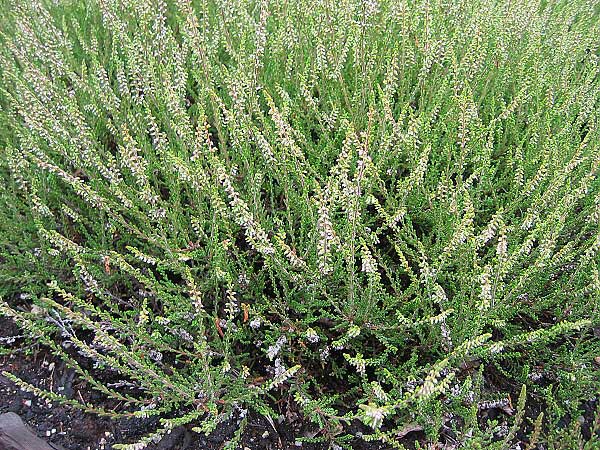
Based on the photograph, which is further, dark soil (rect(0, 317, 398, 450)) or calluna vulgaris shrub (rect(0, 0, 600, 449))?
dark soil (rect(0, 317, 398, 450))

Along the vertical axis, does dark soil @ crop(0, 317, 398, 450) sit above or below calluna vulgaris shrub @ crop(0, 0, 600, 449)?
below

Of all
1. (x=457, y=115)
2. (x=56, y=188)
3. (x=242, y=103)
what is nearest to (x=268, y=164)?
(x=242, y=103)

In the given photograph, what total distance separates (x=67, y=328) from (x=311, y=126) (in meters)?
1.34

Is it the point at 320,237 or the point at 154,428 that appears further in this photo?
the point at 154,428

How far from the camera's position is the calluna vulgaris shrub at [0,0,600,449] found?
179 centimetres

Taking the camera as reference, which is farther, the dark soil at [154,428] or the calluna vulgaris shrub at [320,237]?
the dark soil at [154,428]

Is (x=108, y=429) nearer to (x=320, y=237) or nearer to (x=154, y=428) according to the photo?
(x=154, y=428)

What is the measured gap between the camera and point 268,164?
2.09 meters

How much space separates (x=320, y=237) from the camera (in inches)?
70.6

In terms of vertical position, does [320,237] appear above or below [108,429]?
above

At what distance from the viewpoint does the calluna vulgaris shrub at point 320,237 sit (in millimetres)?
1786

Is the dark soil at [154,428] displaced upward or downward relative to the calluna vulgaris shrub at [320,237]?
downward

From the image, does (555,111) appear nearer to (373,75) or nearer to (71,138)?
(373,75)

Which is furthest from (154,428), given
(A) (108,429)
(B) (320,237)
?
(B) (320,237)
